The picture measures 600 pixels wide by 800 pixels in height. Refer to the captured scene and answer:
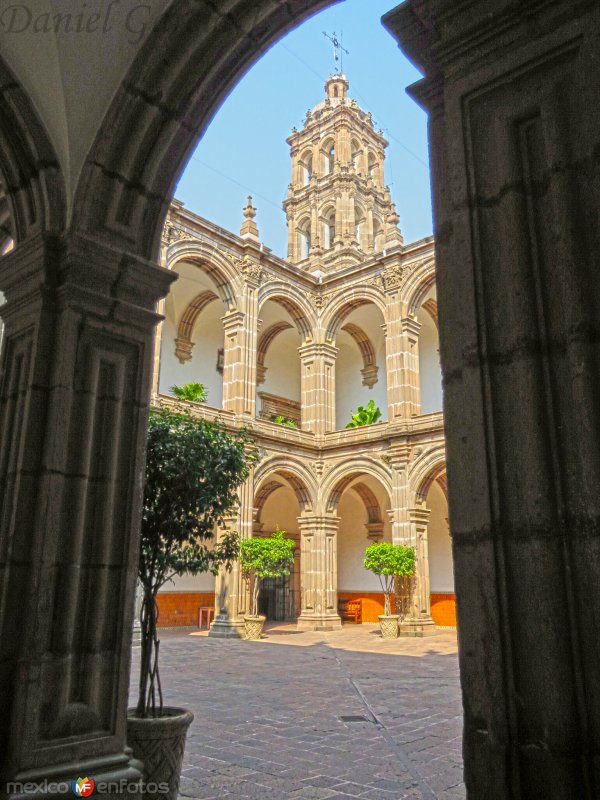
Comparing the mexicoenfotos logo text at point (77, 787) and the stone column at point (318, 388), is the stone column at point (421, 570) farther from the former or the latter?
the mexicoenfotos logo text at point (77, 787)

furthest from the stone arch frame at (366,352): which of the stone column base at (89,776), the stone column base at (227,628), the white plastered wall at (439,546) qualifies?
the stone column base at (89,776)

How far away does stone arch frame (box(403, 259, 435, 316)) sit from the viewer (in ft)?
59.8

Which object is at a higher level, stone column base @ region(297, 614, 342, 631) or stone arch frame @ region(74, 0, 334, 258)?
stone arch frame @ region(74, 0, 334, 258)

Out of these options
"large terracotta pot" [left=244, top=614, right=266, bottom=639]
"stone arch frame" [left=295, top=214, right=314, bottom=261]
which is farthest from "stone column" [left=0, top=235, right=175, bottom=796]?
"stone arch frame" [left=295, top=214, right=314, bottom=261]

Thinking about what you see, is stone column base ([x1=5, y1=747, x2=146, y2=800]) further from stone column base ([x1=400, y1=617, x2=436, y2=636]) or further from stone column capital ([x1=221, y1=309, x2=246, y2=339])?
stone column capital ([x1=221, y1=309, x2=246, y2=339])

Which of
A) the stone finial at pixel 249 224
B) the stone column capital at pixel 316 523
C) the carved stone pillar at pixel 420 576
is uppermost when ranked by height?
the stone finial at pixel 249 224

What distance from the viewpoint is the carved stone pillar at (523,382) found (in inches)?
58.7

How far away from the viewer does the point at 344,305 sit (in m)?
19.9

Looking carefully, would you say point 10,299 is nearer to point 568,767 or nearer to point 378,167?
point 568,767

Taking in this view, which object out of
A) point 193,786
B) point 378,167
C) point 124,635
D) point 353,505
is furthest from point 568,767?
point 378,167

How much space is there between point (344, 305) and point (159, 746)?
56.6 ft

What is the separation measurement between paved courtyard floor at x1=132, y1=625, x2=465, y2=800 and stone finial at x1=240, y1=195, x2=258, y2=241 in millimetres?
11623

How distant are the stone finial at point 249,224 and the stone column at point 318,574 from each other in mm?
8312

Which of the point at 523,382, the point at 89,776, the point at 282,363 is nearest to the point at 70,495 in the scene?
the point at 89,776
